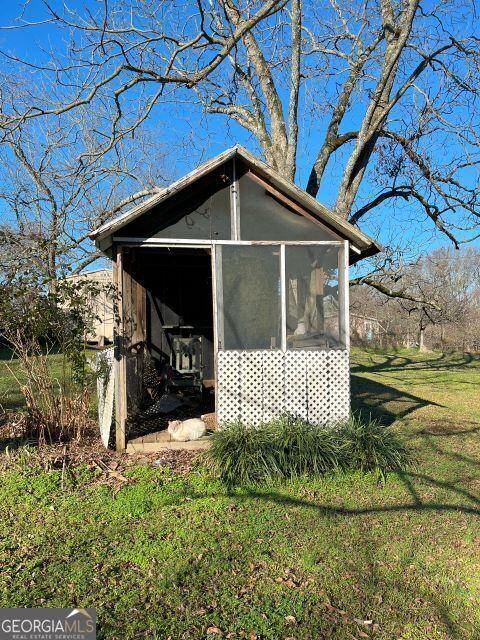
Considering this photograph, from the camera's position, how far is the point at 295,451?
5.82 m

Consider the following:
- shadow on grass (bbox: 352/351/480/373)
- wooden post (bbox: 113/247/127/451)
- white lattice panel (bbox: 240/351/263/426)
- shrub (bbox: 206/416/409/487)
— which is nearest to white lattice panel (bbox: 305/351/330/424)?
shrub (bbox: 206/416/409/487)

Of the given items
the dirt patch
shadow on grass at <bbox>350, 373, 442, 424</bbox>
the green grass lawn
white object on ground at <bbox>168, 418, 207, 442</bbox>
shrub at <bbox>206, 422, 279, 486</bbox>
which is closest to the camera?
the green grass lawn

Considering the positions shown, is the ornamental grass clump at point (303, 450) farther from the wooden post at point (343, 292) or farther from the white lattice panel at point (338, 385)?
the wooden post at point (343, 292)

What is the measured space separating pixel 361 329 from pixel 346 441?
93.8 ft

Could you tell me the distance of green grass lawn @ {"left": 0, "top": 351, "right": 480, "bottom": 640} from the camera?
3.19m

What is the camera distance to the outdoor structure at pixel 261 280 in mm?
6672

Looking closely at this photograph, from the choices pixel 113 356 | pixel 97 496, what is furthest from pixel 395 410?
pixel 97 496

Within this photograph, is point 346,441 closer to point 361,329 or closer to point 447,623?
point 447,623

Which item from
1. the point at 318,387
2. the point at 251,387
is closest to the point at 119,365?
the point at 251,387

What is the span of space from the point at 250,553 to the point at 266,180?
4939 mm

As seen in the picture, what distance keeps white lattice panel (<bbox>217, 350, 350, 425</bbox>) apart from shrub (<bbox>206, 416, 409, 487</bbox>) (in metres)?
0.41

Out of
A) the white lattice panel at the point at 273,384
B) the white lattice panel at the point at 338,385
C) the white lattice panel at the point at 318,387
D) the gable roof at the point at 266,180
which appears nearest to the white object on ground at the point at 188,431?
the white lattice panel at the point at 273,384

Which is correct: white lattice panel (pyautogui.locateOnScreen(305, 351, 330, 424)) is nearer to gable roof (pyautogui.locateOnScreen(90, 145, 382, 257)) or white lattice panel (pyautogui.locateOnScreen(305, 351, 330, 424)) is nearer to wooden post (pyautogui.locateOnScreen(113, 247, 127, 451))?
gable roof (pyautogui.locateOnScreen(90, 145, 382, 257))

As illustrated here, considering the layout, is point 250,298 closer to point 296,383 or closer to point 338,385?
point 296,383
